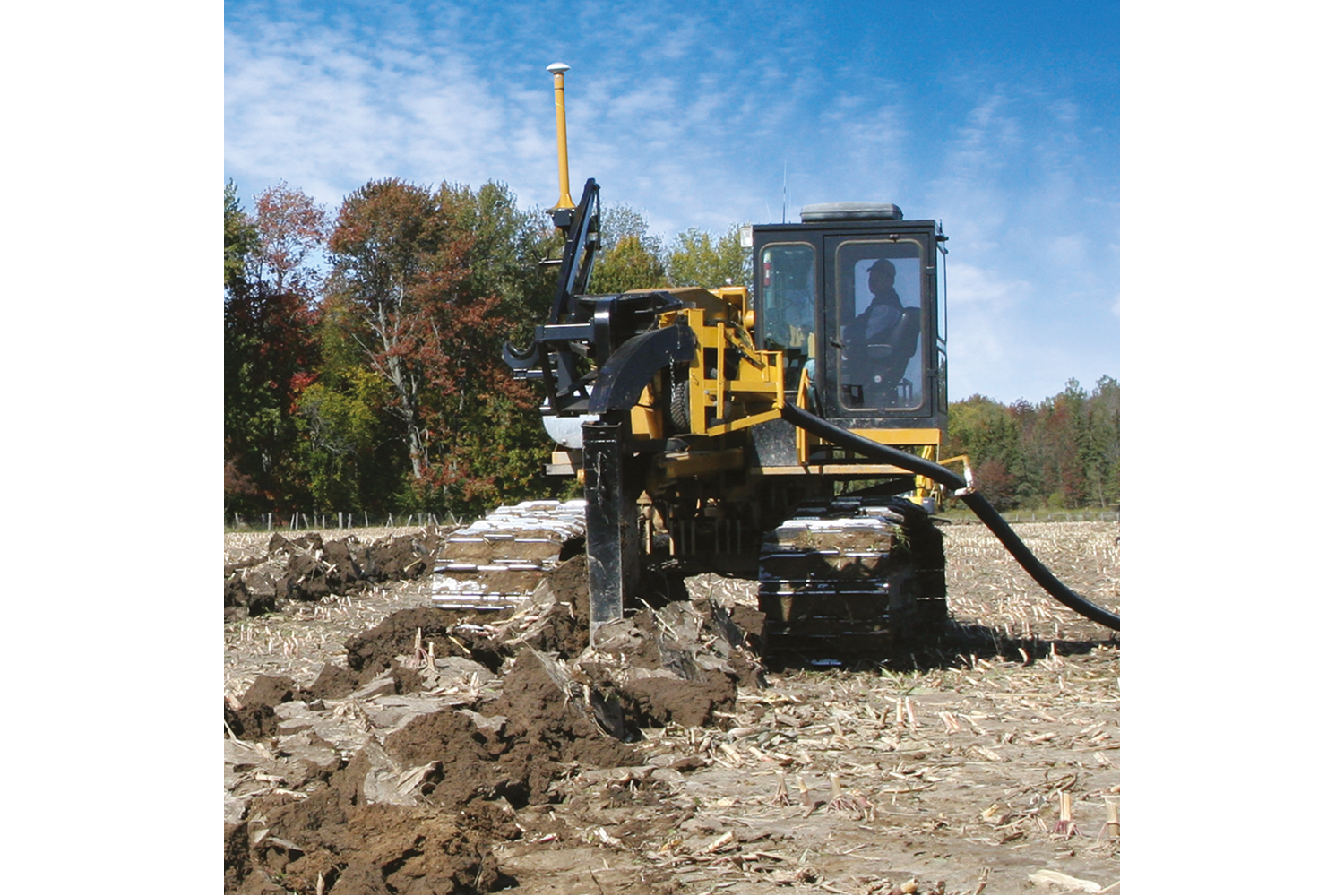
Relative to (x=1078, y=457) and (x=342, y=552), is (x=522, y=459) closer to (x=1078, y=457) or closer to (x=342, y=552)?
(x=1078, y=457)

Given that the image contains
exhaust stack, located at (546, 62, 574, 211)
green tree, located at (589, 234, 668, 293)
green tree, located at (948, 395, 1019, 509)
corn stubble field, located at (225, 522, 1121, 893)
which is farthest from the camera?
green tree, located at (589, 234, 668, 293)

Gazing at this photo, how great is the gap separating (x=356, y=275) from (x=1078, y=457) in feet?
58.2

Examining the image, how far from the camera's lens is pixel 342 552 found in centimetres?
1234

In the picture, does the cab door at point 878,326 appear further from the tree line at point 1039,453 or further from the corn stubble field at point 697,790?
the tree line at point 1039,453

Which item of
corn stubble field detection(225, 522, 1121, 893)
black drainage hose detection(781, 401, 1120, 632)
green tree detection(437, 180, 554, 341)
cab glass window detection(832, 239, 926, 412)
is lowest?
corn stubble field detection(225, 522, 1121, 893)

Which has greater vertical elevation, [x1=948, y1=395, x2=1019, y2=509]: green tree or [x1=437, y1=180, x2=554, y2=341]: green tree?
[x1=437, y1=180, x2=554, y2=341]: green tree

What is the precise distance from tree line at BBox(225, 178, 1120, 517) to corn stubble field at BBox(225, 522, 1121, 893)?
63.2 feet

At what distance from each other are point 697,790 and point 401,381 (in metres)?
26.1

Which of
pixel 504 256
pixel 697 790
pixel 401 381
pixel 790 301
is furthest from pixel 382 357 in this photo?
pixel 697 790

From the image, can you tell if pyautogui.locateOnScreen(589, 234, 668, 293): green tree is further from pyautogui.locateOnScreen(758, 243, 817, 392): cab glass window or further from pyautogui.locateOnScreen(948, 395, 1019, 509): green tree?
pyautogui.locateOnScreen(758, 243, 817, 392): cab glass window

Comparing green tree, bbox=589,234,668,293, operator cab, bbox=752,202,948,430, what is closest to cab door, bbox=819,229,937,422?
operator cab, bbox=752,202,948,430

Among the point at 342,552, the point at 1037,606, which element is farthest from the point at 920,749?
the point at 342,552

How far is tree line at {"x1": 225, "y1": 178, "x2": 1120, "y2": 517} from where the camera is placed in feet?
88.3

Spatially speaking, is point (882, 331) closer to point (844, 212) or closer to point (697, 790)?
point (844, 212)
